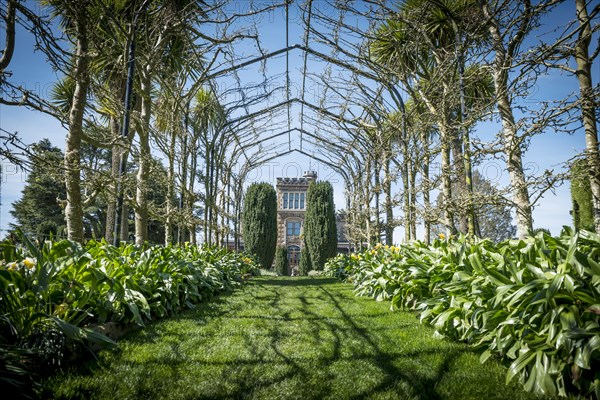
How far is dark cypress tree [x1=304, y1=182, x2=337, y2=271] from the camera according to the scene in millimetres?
14992

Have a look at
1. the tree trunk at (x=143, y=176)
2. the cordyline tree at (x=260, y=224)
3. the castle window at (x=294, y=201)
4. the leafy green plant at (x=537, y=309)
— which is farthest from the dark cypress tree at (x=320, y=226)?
the castle window at (x=294, y=201)

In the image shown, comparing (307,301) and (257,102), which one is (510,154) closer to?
(307,301)

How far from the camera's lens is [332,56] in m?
8.66

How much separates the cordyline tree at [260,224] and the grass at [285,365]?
39.1 feet

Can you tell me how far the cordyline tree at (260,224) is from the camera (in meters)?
15.5

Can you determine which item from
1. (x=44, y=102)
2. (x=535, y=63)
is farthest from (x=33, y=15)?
(x=535, y=63)

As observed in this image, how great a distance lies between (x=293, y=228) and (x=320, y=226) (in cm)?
1300

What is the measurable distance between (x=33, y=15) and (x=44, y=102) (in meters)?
0.71

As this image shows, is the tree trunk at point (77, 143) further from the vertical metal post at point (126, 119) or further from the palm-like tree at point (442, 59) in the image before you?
the palm-like tree at point (442, 59)

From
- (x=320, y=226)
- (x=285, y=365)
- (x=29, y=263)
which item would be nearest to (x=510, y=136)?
(x=285, y=365)

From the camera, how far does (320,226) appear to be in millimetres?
15070

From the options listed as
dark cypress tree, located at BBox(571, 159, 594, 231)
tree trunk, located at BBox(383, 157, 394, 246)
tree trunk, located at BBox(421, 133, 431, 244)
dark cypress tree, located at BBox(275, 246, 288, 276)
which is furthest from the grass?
dark cypress tree, located at BBox(275, 246, 288, 276)

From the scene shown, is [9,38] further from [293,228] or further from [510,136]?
[293,228]

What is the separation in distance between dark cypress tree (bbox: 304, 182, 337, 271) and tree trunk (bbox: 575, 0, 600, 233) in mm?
12034
